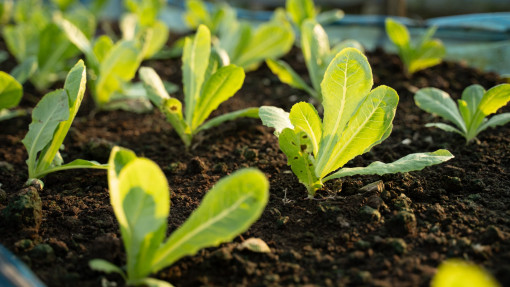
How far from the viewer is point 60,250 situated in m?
1.31

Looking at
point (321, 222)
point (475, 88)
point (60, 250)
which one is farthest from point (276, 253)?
point (475, 88)

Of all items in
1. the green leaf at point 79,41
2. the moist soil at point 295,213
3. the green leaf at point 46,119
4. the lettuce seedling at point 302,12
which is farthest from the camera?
the lettuce seedling at point 302,12

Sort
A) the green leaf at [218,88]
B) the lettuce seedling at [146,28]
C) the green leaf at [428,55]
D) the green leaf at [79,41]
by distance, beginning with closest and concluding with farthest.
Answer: the green leaf at [218,88], the green leaf at [79,41], the green leaf at [428,55], the lettuce seedling at [146,28]

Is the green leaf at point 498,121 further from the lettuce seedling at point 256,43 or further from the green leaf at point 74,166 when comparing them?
the green leaf at point 74,166

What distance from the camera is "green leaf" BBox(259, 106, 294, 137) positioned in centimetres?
142

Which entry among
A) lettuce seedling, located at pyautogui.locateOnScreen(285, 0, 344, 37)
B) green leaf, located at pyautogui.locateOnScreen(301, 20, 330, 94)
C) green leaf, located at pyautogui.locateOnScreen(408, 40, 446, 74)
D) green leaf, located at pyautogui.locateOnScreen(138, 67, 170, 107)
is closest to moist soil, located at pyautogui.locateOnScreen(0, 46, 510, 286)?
green leaf, located at pyautogui.locateOnScreen(138, 67, 170, 107)

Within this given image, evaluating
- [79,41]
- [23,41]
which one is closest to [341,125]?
[79,41]

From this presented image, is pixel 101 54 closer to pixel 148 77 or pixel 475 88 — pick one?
pixel 148 77

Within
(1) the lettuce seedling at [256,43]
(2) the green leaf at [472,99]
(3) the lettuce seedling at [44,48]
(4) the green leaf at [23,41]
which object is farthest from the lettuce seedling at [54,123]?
(4) the green leaf at [23,41]

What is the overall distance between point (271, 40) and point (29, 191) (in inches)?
59.8

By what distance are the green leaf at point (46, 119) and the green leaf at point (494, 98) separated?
142cm

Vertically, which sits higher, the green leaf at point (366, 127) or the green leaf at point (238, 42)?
the green leaf at point (238, 42)

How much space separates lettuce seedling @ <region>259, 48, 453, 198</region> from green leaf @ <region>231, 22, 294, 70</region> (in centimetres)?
115

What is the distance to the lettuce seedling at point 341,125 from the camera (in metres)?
1.40
